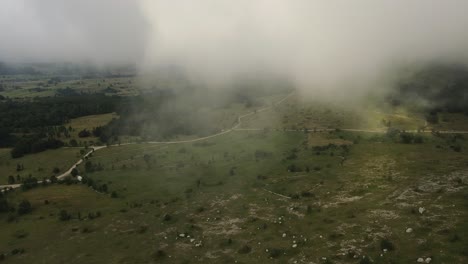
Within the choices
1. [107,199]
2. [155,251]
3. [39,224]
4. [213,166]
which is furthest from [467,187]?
[39,224]

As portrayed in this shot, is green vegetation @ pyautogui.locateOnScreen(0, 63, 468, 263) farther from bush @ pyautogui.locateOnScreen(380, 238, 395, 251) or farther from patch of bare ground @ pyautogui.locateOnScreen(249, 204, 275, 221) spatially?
patch of bare ground @ pyautogui.locateOnScreen(249, 204, 275, 221)

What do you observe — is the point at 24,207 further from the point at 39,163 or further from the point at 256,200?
the point at 256,200

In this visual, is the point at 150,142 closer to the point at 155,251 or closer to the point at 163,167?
the point at 163,167

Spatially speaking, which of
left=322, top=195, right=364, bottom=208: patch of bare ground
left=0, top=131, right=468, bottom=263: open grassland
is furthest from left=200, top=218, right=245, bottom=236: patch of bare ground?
left=322, top=195, right=364, bottom=208: patch of bare ground

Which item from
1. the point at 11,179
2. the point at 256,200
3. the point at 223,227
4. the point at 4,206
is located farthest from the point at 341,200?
the point at 11,179

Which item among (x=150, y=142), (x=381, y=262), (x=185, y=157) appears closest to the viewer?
(x=381, y=262)

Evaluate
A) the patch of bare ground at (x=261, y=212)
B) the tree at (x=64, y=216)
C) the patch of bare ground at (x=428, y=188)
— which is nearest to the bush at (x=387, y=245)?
the patch of bare ground at (x=428, y=188)

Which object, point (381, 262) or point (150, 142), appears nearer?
point (381, 262)
